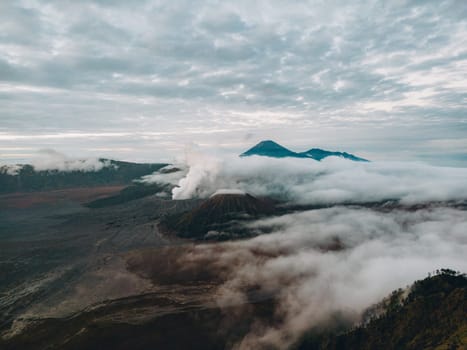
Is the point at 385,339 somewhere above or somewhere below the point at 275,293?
below

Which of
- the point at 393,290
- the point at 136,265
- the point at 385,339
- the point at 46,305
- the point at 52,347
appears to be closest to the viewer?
the point at 52,347

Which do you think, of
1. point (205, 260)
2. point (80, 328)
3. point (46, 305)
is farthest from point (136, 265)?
point (80, 328)

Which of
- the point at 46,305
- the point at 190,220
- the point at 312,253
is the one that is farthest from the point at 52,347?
the point at 190,220

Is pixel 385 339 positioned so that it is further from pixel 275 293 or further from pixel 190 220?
pixel 190 220

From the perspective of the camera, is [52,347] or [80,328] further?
[80,328]

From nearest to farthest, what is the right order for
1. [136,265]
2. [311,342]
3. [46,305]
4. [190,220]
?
[311,342], [46,305], [136,265], [190,220]

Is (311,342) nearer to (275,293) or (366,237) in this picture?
(275,293)
